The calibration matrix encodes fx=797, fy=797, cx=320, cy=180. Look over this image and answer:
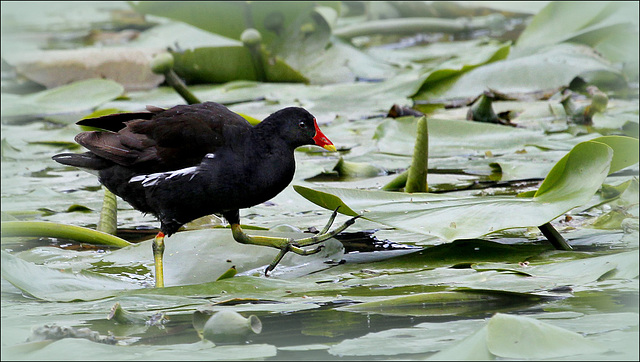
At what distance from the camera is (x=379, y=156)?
3.94 meters

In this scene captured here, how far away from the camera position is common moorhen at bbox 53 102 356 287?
2627mm

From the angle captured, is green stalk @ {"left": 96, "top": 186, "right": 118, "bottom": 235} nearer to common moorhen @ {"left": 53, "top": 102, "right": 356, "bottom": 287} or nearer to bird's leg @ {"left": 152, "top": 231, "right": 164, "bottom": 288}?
common moorhen @ {"left": 53, "top": 102, "right": 356, "bottom": 287}

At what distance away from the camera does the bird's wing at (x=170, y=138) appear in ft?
8.78

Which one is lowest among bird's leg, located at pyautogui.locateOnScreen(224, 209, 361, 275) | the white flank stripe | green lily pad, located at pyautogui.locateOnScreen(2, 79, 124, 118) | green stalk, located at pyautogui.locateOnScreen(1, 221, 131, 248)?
green lily pad, located at pyautogui.locateOnScreen(2, 79, 124, 118)

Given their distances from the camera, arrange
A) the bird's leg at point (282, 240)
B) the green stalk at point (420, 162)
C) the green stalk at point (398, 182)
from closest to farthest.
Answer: the bird's leg at point (282, 240) → the green stalk at point (420, 162) → the green stalk at point (398, 182)

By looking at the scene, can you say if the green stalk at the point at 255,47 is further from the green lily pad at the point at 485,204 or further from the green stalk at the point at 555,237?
the green stalk at the point at 555,237

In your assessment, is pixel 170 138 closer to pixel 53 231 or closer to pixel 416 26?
pixel 53 231

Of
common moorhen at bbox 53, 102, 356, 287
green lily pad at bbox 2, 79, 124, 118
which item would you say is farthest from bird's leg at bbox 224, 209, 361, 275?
green lily pad at bbox 2, 79, 124, 118

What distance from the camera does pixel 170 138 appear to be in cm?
270

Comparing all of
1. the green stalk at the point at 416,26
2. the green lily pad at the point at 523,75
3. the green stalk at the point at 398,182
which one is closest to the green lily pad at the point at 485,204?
the green stalk at the point at 398,182

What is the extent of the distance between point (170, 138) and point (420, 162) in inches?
36.0

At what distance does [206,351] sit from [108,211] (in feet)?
4.88

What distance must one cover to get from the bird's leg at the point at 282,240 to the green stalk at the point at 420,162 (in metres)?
0.42

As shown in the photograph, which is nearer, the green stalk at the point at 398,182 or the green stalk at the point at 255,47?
the green stalk at the point at 398,182
